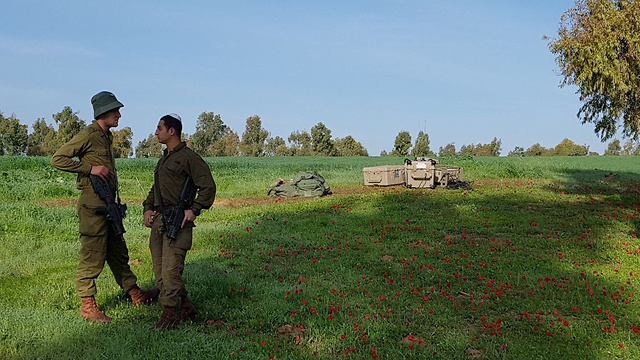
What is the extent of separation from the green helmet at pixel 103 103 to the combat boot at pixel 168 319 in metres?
2.76

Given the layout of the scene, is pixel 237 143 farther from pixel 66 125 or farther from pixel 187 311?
pixel 187 311

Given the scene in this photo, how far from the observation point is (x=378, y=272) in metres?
9.99

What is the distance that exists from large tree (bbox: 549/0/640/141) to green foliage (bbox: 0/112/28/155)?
11992 cm

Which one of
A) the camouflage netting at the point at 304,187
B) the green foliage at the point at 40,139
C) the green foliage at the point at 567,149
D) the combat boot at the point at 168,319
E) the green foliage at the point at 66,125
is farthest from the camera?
the green foliage at the point at 567,149

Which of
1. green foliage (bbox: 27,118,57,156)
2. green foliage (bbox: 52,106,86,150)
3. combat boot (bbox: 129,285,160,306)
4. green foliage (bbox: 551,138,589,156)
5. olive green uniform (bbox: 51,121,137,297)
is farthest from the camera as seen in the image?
green foliage (bbox: 551,138,589,156)

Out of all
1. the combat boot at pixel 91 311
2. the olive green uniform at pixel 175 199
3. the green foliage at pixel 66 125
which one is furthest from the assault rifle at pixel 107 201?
the green foliage at pixel 66 125

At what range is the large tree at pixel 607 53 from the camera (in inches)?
674

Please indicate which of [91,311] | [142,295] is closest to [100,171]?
[91,311]

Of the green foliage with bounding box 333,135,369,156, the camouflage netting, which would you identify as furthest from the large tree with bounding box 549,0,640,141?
the green foliage with bounding box 333,135,369,156

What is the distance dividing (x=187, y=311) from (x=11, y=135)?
12450 cm

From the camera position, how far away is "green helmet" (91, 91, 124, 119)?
7051 mm

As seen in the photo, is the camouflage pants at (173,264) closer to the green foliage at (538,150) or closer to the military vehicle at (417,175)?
the military vehicle at (417,175)

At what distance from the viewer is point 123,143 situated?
106812 millimetres

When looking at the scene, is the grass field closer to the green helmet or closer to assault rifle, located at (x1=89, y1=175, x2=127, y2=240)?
assault rifle, located at (x1=89, y1=175, x2=127, y2=240)
